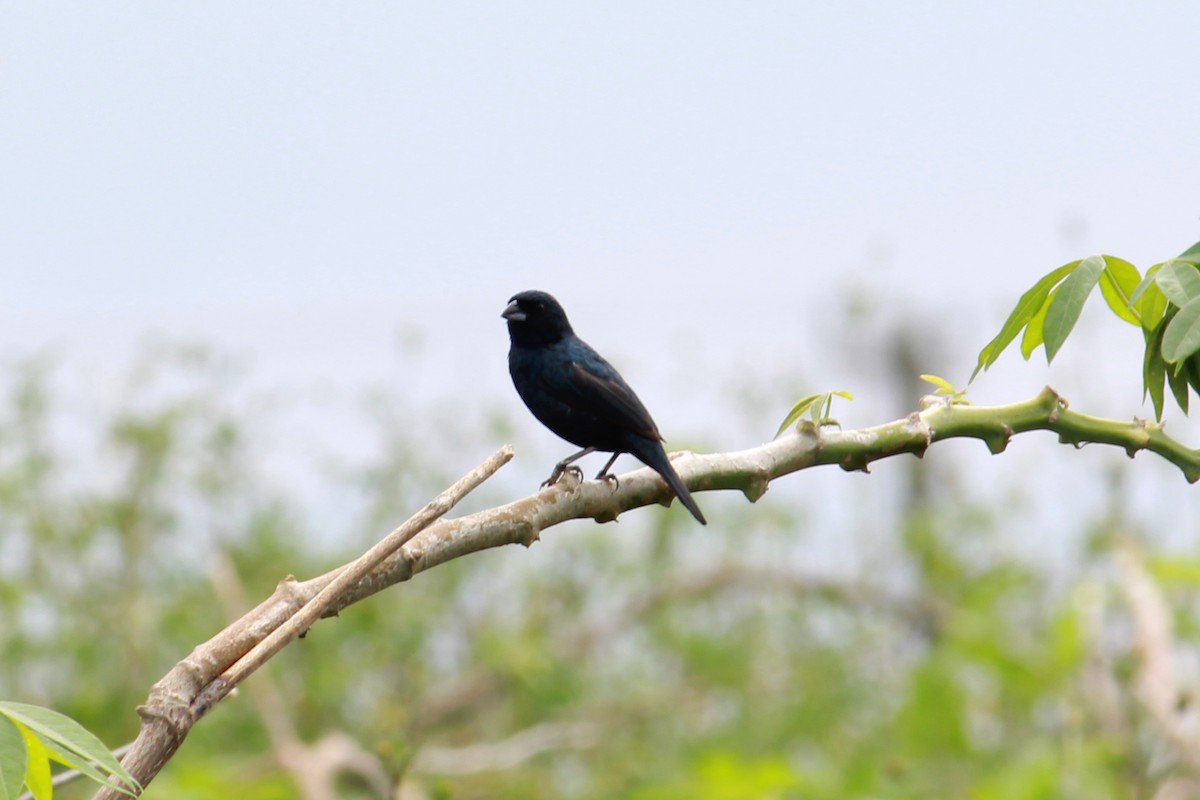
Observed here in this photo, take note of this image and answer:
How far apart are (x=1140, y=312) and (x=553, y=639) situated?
671cm

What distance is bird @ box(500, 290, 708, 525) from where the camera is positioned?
3.30 m

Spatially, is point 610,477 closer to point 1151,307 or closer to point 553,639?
point 1151,307

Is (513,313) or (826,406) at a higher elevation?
(513,313)

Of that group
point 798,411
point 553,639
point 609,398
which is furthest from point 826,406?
point 553,639

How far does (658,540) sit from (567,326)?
4.79m

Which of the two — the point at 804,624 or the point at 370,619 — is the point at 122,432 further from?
the point at 804,624

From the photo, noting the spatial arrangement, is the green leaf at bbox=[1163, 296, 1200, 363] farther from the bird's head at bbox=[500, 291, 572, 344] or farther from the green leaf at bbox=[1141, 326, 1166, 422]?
the bird's head at bbox=[500, 291, 572, 344]

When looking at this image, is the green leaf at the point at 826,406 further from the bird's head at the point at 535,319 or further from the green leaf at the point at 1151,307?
the bird's head at the point at 535,319

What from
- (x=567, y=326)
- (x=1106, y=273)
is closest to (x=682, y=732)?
(x=567, y=326)

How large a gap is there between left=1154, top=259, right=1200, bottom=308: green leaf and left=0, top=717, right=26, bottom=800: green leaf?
1.25 metres

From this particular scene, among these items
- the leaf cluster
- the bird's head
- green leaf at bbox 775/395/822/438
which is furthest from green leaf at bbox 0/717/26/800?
the bird's head

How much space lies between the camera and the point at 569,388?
3.54m

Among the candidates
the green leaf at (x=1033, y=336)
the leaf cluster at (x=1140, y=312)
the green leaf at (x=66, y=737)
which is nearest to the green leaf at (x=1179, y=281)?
the leaf cluster at (x=1140, y=312)

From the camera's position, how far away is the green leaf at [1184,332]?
1.55 m
